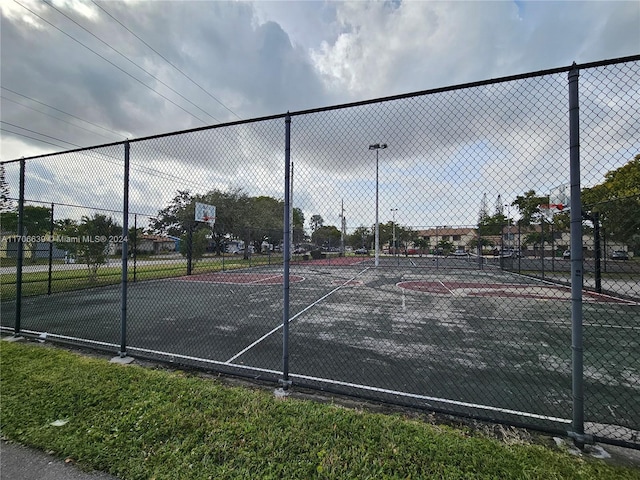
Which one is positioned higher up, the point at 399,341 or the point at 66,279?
the point at 66,279

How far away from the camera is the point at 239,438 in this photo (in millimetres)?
2271

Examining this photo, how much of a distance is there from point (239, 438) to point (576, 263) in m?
3.02

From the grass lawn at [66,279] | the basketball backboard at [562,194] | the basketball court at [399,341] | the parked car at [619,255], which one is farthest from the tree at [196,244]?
the parked car at [619,255]

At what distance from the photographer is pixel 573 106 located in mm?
2355

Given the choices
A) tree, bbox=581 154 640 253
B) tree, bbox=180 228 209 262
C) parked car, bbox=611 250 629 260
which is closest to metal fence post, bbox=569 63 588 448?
tree, bbox=581 154 640 253

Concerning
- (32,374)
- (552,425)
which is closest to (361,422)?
(552,425)

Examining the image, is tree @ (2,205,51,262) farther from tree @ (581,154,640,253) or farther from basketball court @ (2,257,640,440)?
tree @ (581,154,640,253)

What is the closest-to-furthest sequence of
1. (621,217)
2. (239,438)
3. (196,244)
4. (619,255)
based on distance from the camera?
(239,438) < (621,217) < (619,255) < (196,244)

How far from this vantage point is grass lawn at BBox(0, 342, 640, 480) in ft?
6.41

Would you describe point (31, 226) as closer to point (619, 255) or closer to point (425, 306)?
point (425, 306)

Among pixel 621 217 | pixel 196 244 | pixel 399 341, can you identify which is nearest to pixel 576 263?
pixel 399 341

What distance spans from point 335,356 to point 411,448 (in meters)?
2.31

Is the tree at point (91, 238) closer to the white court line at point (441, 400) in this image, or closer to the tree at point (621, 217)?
the white court line at point (441, 400)

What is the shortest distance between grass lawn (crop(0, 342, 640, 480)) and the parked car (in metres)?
6.60
